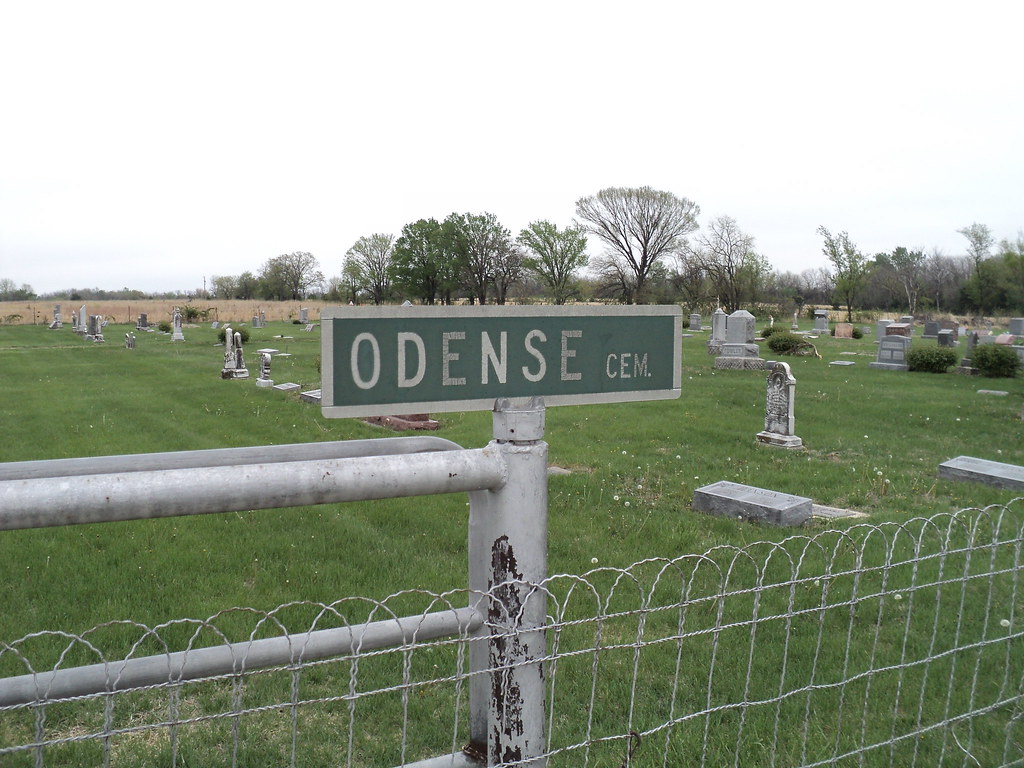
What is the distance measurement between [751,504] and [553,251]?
53.7m

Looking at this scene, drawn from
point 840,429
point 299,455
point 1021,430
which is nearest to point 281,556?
point 299,455

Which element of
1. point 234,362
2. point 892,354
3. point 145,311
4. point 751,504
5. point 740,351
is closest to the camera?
point 751,504

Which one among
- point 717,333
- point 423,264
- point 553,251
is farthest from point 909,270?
point 717,333

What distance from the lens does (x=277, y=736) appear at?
3.32 m

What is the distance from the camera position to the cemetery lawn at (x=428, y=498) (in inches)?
196

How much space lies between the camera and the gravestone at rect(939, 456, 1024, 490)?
25.8ft

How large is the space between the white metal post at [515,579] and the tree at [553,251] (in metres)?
57.2

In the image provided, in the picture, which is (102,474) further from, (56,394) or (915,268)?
(915,268)

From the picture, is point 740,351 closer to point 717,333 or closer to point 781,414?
point 717,333

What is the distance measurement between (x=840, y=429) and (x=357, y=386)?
11.4 m

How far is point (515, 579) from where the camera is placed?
1696 millimetres

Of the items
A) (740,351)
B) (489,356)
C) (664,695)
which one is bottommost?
(664,695)

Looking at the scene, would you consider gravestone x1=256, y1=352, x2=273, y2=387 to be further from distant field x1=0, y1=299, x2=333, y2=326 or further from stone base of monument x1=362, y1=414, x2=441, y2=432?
distant field x1=0, y1=299, x2=333, y2=326

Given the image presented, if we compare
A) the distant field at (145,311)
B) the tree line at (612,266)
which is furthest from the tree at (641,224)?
the distant field at (145,311)
